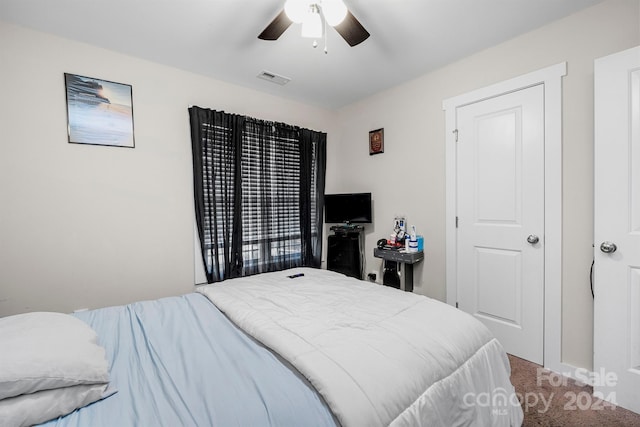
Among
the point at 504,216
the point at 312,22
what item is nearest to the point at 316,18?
the point at 312,22

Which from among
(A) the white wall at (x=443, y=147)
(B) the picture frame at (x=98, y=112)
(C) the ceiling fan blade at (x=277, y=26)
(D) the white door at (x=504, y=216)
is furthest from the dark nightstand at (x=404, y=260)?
(B) the picture frame at (x=98, y=112)

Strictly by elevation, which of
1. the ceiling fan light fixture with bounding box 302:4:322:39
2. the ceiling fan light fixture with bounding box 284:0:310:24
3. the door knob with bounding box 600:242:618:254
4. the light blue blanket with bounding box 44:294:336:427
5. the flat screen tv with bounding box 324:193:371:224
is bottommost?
the light blue blanket with bounding box 44:294:336:427

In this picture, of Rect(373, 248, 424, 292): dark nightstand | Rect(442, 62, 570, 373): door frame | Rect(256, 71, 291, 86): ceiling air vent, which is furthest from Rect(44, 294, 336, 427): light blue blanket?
Rect(256, 71, 291, 86): ceiling air vent

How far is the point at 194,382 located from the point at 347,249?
268cm

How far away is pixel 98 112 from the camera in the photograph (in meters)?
2.31

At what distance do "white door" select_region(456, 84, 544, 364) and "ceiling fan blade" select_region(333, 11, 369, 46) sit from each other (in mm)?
1318

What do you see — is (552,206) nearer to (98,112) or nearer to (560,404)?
(560,404)

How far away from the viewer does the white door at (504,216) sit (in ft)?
7.22

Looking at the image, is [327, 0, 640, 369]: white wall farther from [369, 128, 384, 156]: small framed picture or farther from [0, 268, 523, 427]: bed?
[0, 268, 523, 427]: bed

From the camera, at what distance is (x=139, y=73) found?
2.51m

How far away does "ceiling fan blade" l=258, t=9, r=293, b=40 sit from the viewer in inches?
67.3

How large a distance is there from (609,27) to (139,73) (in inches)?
139

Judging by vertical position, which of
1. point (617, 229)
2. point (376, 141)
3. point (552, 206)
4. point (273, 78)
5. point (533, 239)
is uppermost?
point (273, 78)

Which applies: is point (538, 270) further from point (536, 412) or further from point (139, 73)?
point (139, 73)
